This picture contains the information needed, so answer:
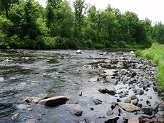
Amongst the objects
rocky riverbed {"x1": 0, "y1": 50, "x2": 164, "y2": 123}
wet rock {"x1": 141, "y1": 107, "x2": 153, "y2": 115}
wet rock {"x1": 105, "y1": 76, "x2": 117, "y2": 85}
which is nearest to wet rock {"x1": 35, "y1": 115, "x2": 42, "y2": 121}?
rocky riverbed {"x1": 0, "y1": 50, "x2": 164, "y2": 123}

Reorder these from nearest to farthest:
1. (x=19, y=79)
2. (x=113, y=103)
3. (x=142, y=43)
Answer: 1. (x=113, y=103)
2. (x=19, y=79)
3. (x=142, y=43)

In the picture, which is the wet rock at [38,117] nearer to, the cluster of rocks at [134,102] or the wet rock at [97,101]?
the cluster of rocks at [134,102]

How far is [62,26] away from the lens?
77250mm

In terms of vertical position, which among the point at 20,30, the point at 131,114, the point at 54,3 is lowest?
the point at 131,114

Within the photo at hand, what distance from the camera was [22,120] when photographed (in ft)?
32.1

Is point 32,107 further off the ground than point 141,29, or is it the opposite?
point 141,29

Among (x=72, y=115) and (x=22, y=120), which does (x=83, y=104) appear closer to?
(x=72, y=115)

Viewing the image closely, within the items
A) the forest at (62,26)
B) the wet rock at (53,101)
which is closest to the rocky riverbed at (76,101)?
the wet rock at (53,101)

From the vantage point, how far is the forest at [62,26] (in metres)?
58.0

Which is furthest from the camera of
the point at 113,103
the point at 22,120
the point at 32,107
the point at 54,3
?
the point at 54,3

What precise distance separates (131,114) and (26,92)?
6.57 metres

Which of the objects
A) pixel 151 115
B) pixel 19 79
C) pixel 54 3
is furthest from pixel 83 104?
pixel 54 3

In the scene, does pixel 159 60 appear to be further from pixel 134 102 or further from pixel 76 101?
pixel 76 101

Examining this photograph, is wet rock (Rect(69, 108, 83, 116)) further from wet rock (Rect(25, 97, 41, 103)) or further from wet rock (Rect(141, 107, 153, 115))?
wet rock (Rect(141, 107, 153, 115))
